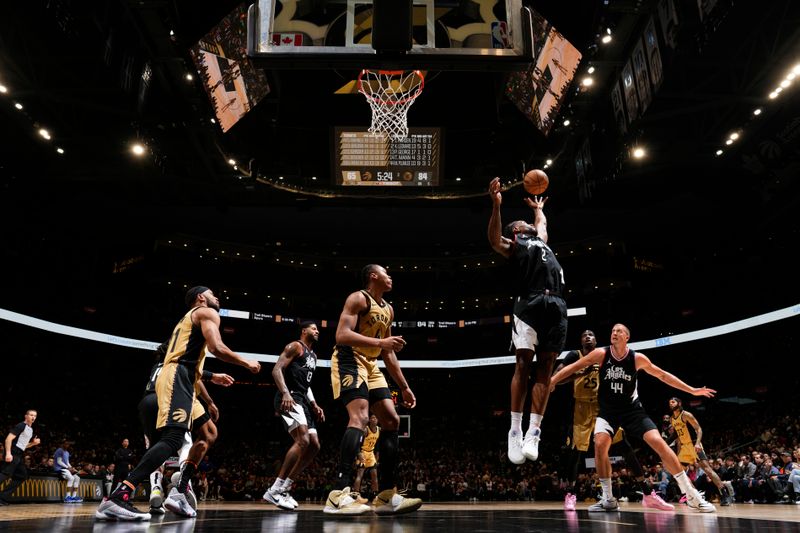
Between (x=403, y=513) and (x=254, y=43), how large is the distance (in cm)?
460

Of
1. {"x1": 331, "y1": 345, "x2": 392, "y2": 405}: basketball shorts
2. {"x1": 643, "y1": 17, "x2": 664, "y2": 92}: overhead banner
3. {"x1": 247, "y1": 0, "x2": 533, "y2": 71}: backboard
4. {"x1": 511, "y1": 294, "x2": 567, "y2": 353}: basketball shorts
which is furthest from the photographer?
{"x1": 643, "y1": 17, "x2": 664, "y2": 92}: overhead banner

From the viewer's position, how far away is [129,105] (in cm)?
1564

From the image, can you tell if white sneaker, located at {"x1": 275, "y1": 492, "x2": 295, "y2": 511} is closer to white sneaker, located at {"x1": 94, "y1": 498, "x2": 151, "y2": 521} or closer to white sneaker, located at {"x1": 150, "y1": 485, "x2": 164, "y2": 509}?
white sneaker, located at {"x1": 150, "y1": 485, "x2": 164, "y2": 509}

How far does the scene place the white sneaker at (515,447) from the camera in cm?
522

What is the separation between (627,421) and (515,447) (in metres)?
2.41

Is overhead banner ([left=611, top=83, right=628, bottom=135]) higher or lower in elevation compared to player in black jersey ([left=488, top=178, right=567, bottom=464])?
higher

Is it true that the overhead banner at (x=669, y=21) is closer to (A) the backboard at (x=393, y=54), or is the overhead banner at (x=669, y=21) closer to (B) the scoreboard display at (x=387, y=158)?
(B) the scoreboard display at (x=387, y=158)

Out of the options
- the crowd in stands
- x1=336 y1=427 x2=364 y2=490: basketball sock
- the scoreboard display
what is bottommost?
the crowd in stands

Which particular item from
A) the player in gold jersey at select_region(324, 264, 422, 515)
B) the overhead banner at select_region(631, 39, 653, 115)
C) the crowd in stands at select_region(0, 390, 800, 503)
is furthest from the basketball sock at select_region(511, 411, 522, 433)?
the crowd in stands at select_region(0, 390, 800, 503)

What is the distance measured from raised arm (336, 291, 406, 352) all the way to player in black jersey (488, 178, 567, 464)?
1023 millimetres

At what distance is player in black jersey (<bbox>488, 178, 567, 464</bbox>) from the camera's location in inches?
202

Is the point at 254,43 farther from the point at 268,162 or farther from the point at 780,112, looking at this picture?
the point at 780,112

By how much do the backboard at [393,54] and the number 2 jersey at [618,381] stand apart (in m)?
3.32

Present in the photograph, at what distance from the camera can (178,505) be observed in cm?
579
